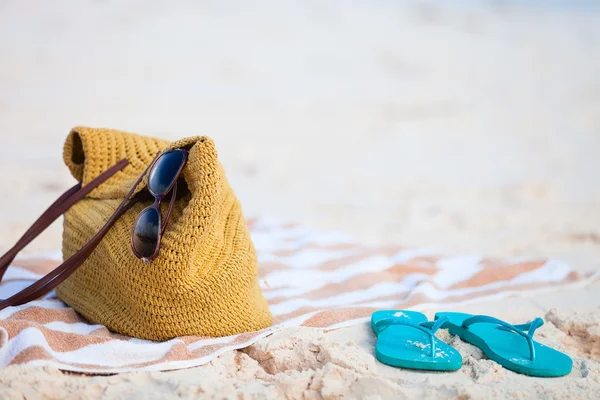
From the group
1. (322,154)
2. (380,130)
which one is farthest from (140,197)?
(380,130)

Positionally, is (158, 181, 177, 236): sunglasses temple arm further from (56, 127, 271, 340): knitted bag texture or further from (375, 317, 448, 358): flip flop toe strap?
(375, 317, 448, 358): flip flop toe strap

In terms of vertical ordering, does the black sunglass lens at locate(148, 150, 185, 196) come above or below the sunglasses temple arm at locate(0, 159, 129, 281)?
above

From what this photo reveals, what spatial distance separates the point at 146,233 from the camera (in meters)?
1.59

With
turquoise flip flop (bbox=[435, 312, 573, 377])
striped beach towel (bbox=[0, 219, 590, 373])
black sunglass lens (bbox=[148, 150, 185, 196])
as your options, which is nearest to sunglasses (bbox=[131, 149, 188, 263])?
black sunglass lens (bbox=[148, 150, 185, 196])

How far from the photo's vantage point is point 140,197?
5.84 feet

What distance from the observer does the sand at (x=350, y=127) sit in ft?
5.18

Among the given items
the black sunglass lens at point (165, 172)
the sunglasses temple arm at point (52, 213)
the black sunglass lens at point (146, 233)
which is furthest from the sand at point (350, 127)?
the sunglasses temple arm at point (52, 213)

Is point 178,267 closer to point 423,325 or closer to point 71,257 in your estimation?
point 71,257

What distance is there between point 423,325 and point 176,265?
2.32 ft

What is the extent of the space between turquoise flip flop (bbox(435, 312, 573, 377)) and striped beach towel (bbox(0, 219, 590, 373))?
1.07 feet

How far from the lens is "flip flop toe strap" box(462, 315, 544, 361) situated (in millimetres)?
1658

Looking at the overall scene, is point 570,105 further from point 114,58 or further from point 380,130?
point 114,58

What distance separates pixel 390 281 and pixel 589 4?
24.8ft

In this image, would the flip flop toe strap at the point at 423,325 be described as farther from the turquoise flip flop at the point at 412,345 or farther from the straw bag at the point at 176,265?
the straw bag at the point at 176,265
